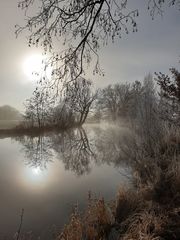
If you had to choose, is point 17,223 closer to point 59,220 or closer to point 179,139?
point 59,220

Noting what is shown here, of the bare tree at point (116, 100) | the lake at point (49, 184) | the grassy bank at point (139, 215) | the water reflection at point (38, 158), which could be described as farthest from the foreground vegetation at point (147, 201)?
the bare tree at point (116, 100)

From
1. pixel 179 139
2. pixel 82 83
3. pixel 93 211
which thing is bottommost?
pixel 93 211

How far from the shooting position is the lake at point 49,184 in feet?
23.5

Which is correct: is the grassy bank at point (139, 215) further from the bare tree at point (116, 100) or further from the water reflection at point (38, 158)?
the bare tree at point (116, 100)

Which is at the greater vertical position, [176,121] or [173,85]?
[173,85]

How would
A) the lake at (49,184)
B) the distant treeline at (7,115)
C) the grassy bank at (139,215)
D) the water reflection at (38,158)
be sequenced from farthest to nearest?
1. the distant treeline at (7,115)
2. the water reflection at (38,158)
3. the lake at (49,184)
4. the grassy bank at (139,215)

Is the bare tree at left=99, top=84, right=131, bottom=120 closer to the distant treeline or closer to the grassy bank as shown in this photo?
the distant treeline

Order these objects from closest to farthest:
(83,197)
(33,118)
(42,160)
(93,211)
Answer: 1. (93,211)
2. (83,197)
3. (42,160)
4. (33,118)

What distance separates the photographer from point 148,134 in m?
11.3

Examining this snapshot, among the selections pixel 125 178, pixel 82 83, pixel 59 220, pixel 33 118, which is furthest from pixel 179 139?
pixel 33 118

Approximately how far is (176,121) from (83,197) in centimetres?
453

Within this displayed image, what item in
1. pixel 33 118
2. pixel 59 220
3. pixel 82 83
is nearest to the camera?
pixel 82 83

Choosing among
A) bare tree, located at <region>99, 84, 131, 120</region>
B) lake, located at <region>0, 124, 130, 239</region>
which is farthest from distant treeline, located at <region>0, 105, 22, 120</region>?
lake, located at <region>0, 124, 130, 239</region>

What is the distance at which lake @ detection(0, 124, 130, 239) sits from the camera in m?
7.16
